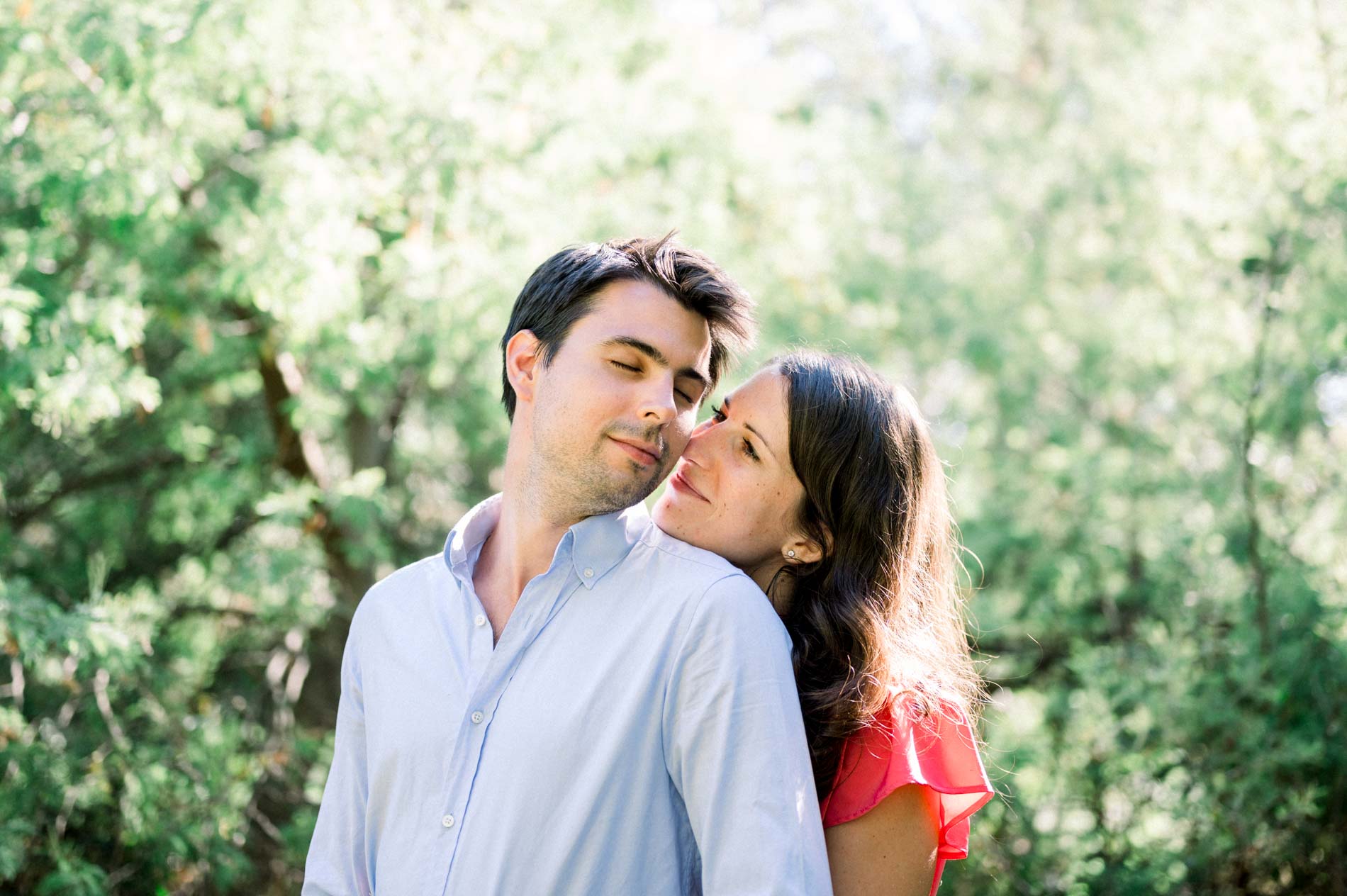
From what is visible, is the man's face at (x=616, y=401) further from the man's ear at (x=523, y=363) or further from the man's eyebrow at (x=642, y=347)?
the man's ear at (x=523, y=363)

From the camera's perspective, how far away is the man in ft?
5.87

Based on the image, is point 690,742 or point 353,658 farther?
point 353,658

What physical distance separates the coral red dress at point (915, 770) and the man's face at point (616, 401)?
646 millimetres

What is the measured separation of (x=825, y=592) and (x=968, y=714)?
384mm

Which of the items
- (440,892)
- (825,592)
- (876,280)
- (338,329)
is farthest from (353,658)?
(876,280)

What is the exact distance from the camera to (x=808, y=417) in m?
2.32

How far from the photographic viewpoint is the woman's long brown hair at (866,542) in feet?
7.22

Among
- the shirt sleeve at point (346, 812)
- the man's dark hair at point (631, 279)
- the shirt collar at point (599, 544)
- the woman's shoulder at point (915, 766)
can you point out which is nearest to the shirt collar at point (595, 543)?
the shirt collar at point (599, 544)

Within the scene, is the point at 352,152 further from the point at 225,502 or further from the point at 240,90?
the point at 225,502

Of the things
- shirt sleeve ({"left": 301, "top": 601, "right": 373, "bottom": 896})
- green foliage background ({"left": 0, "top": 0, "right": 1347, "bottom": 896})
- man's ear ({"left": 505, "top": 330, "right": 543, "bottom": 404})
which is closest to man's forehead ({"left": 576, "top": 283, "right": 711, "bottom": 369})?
man's ear ({"left": 505, "top": 330, "right": 543, "bottom": 404})

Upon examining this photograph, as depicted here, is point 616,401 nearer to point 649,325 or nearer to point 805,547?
point 649,325

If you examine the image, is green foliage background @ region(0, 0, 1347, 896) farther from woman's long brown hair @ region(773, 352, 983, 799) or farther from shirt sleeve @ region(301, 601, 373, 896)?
shirt sleeve @ region(301, 601, 373, 896)

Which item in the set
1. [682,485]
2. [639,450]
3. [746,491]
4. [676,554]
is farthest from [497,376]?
[676,554]

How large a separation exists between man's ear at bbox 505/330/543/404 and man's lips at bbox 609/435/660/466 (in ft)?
1.02
